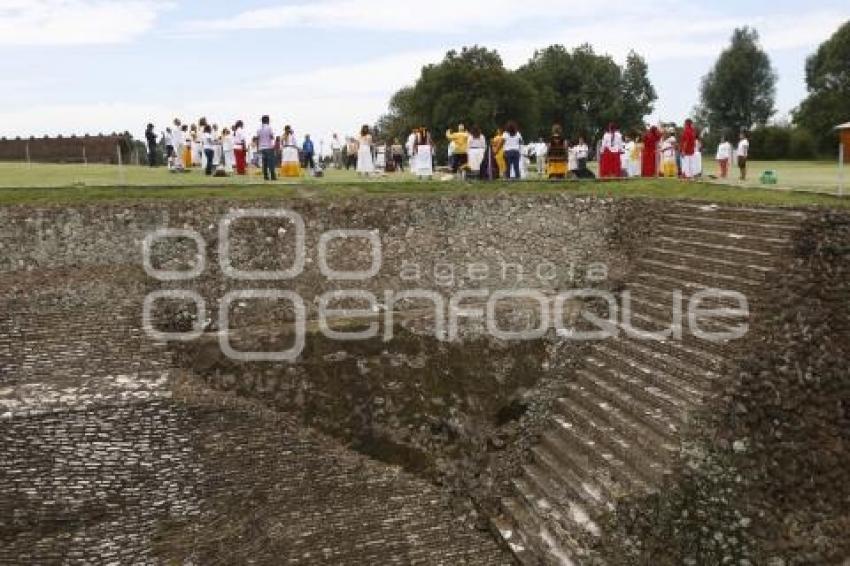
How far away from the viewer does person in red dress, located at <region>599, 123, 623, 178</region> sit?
60.6 ft

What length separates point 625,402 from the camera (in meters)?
9.47

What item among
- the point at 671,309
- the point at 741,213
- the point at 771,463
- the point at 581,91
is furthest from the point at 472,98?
the point at 771,463

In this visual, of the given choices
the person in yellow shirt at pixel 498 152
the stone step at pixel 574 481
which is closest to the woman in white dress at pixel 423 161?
the person in yellow shirt at pixel 498 152

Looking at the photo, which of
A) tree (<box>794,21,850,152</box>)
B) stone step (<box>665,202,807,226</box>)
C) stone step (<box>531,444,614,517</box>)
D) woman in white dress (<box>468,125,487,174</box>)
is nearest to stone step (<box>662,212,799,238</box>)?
stone step (<box>665,202,807,226</box>)

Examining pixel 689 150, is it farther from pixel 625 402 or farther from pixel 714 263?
pixel 625 402

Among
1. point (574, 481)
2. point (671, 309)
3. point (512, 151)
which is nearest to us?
point (574, 481)

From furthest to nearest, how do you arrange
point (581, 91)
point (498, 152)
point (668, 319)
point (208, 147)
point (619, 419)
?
point (581, 91) < point (208, 147) < point (498, 152) < point (668, 319) < point (619, 419)

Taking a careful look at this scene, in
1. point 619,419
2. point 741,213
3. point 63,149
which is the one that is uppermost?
point 63,149

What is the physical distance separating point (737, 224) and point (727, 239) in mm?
390

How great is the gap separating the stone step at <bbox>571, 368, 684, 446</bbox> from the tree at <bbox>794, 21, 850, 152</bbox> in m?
33.7

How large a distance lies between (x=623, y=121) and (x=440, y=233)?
134ft

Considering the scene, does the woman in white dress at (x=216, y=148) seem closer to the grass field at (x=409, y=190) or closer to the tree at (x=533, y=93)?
the grass field at (x=409, y=190)

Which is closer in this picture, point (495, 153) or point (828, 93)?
point (495, 153)

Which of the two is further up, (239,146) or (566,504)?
(239,146)
